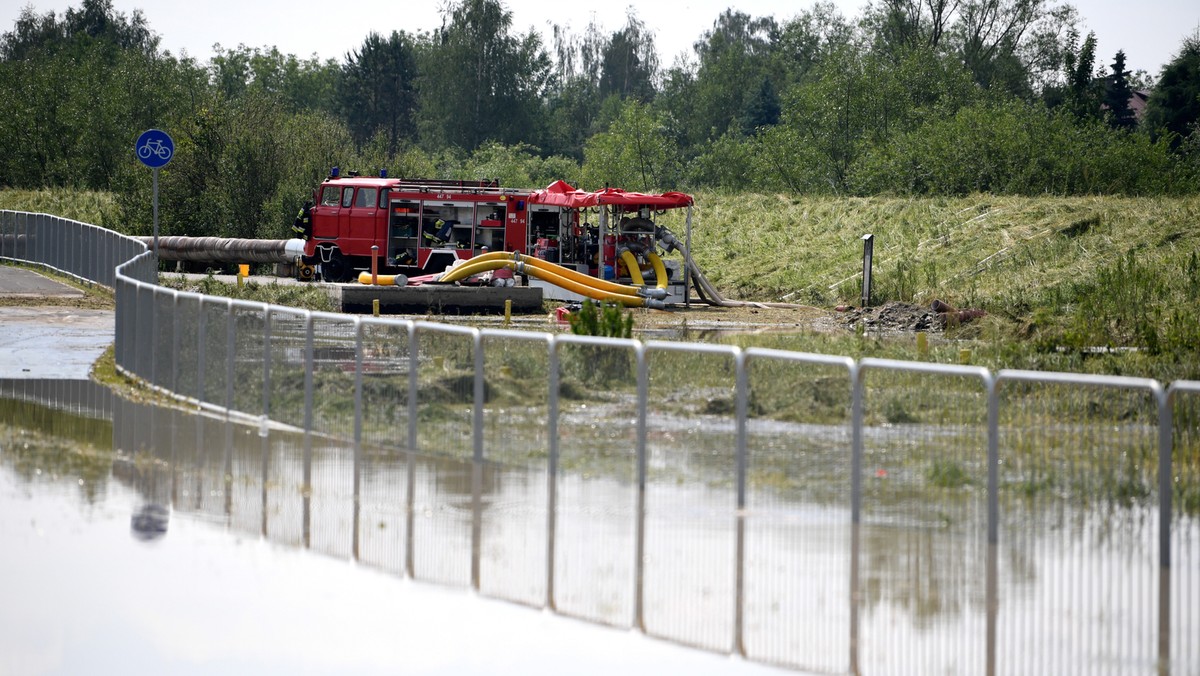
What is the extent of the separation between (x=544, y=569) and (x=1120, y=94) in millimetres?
101408

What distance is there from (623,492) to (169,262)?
37406mm

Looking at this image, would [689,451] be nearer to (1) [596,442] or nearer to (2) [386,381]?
(1) [596,442]

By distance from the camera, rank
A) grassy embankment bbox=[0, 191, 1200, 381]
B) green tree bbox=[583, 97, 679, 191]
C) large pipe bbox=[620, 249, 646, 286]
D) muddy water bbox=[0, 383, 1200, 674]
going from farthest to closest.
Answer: green tree bbox=[583, 97, 679, 191]
large pipe bbox=[620, 249, 646, 286]
grassy embankment bbox=[0, 191, 1200, 381]
muddy water bbox=[0, 383, 1200, 674]

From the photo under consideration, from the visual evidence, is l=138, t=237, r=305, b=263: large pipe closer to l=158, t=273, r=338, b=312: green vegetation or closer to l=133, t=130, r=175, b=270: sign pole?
l=158, t=273, r=338, b=312: green vegetation

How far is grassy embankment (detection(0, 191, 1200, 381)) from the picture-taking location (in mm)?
24553

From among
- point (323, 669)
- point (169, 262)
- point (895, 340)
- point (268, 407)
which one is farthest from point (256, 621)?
point (169, 262)

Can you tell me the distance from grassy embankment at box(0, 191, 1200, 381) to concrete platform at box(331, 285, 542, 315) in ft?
3.17

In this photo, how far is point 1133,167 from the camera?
6031cm

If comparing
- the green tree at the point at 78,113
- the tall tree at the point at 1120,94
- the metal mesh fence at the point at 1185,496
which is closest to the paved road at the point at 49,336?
the metal mesh fence at the point at 1185,496

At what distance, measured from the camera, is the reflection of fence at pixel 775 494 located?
8.79m

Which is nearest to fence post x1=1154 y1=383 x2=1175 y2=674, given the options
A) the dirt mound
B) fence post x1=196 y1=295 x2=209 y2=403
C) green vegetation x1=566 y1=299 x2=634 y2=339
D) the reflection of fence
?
the reflection of fence

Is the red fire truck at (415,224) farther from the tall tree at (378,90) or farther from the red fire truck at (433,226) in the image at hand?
the tall tree at (378,90)

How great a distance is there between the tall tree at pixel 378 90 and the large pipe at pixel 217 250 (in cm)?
8597

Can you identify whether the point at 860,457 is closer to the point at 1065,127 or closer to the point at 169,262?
the point at 169,262
